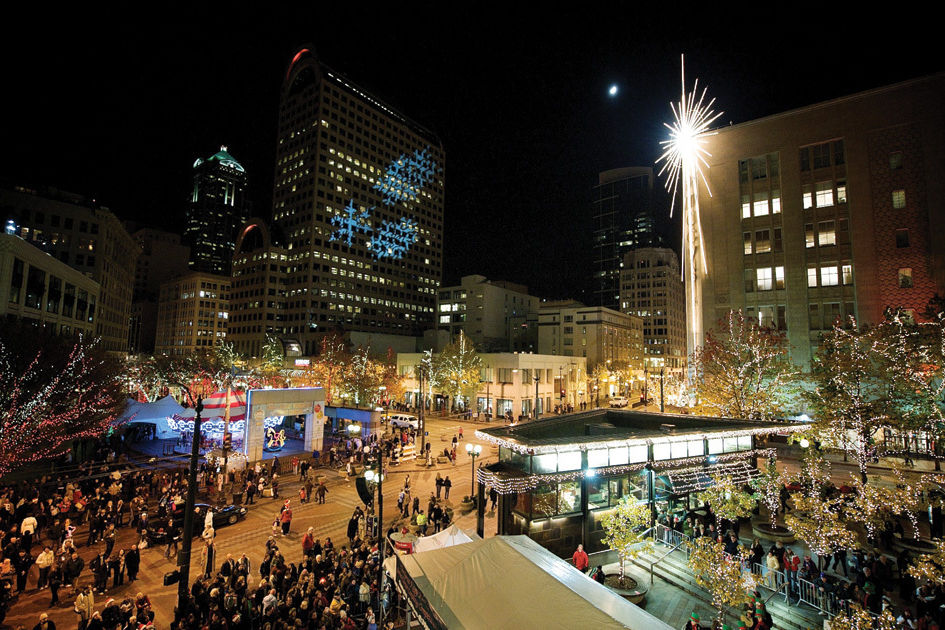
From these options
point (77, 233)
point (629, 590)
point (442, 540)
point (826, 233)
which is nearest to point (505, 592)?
point (442, 540)

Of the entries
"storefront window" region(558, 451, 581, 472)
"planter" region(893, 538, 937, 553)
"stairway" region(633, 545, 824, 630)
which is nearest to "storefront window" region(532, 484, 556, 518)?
"storefront window" region(558, 451, 581, 472)

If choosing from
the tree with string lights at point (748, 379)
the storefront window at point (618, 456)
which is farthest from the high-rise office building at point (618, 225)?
the storefront window at point (618, 456)

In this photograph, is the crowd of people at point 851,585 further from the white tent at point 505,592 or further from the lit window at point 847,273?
the lit window at point 847,273

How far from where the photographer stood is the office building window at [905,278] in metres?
34.2

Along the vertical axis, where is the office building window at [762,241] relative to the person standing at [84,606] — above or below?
above

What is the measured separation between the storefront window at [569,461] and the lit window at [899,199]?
39447mm

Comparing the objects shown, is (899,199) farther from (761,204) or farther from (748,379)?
(748,379)

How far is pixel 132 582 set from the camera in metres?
14.0

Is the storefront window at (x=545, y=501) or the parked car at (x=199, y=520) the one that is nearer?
the storefront window at (x=545, y=501)

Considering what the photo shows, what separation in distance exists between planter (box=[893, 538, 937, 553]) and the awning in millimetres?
4866

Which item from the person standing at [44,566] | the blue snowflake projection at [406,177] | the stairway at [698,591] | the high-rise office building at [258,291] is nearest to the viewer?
the stairway at [698,591]

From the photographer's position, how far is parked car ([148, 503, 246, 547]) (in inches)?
664

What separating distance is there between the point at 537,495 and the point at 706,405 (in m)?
22.1

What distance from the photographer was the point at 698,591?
13.5 metres
